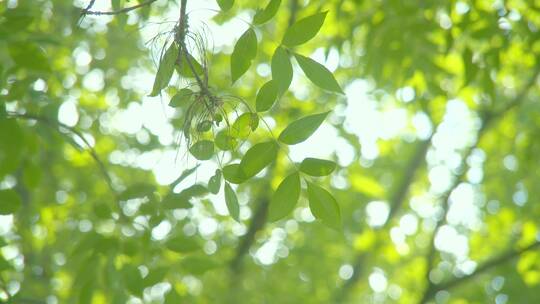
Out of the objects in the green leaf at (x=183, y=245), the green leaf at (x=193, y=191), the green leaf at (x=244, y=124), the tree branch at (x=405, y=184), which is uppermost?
the green leaf at (x=244, y=124)

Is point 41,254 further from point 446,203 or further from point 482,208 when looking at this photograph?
point 482,208

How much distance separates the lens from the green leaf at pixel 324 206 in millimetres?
1573

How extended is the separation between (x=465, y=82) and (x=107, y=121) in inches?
117

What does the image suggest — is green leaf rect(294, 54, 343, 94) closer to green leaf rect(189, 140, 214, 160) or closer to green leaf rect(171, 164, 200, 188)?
green leaf rect(189, 140, 214, 160)

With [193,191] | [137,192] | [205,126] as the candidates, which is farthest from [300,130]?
[137,192]

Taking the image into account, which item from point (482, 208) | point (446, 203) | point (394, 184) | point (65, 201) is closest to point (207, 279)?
point (65, 201)

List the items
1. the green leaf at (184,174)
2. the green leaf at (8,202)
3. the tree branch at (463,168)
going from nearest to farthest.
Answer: the green leaf at (184,174)
the green leaf at (8,202)
the tree branch at (463,168)

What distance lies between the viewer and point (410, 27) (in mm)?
3016

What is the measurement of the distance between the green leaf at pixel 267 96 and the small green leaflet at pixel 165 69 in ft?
0.64

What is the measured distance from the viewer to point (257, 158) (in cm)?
155

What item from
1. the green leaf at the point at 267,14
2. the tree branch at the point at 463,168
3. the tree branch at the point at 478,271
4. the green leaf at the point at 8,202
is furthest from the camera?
the tree branch at the point at 463,168

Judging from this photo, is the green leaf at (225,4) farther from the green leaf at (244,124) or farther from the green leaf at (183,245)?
the green leaf at (183,245)

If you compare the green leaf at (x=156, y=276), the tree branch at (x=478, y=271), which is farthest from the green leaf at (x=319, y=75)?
the tree branch at (x=478, y=271)

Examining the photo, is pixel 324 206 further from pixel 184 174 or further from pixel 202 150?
pixel 184 174
